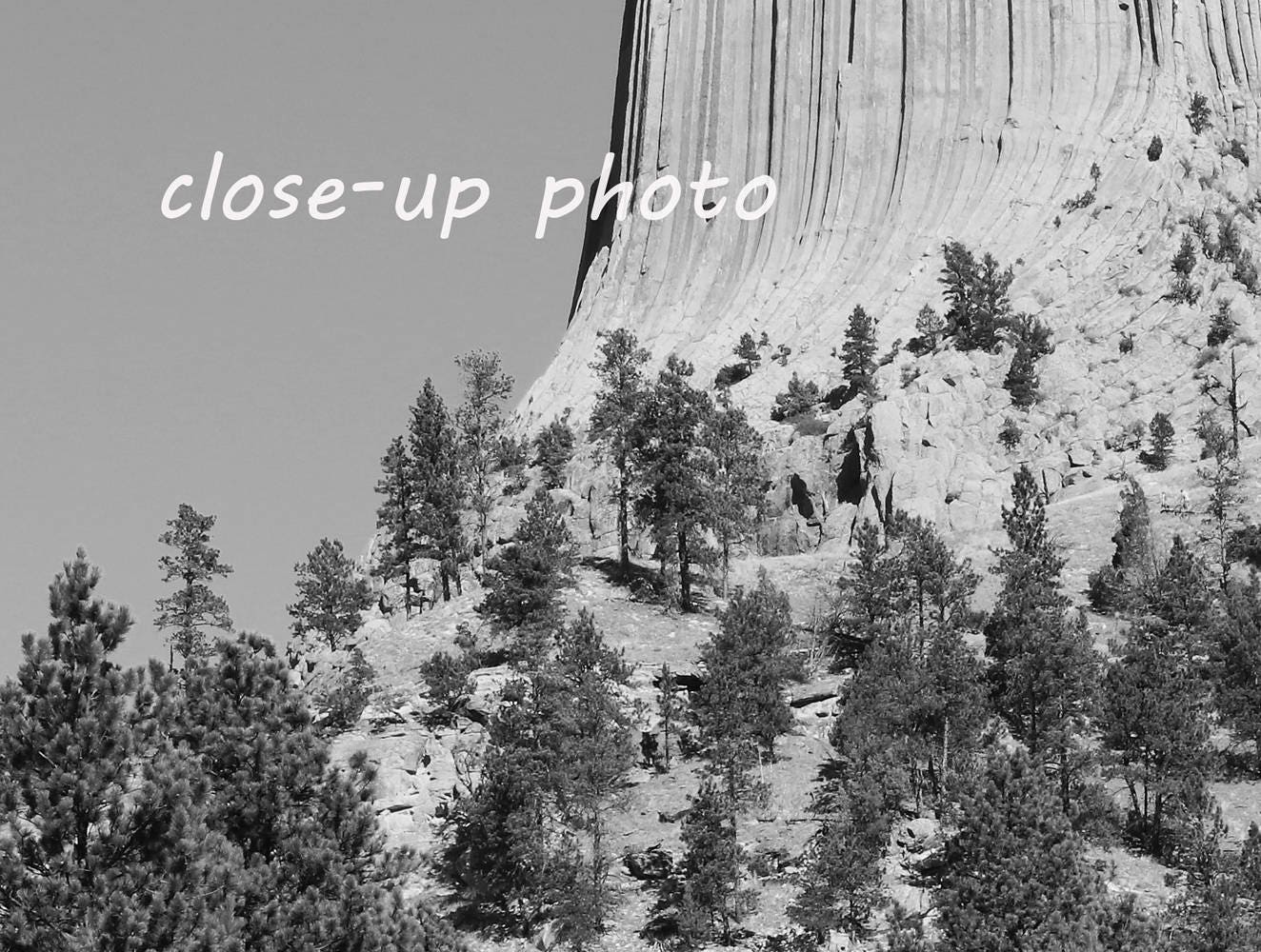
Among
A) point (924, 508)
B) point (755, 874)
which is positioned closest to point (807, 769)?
point (755, 874)

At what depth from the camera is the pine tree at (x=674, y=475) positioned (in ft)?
245

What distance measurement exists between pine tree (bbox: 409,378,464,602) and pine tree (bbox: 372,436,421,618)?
31 centimetres

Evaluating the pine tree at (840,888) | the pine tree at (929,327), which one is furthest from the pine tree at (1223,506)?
the pine tree at (840,888)

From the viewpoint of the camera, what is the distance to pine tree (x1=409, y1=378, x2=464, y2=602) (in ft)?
254

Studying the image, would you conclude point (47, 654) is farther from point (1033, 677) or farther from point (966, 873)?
Answer: point (1033, 677)

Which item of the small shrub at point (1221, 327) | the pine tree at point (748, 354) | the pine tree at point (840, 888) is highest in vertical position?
the pine tree at point (748, 354)

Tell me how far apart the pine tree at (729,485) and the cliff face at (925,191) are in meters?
6.76

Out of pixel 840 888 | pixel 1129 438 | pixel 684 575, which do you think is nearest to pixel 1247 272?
pixel 1129 438

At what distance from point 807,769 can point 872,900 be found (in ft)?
34.0

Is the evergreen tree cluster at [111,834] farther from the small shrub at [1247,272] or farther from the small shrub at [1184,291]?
the small shrub at [1247,272]

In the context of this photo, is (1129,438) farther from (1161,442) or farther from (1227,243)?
(1227,243)

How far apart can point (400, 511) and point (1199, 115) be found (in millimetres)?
58827

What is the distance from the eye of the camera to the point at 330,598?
76.0 metres

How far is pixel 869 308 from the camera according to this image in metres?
109
